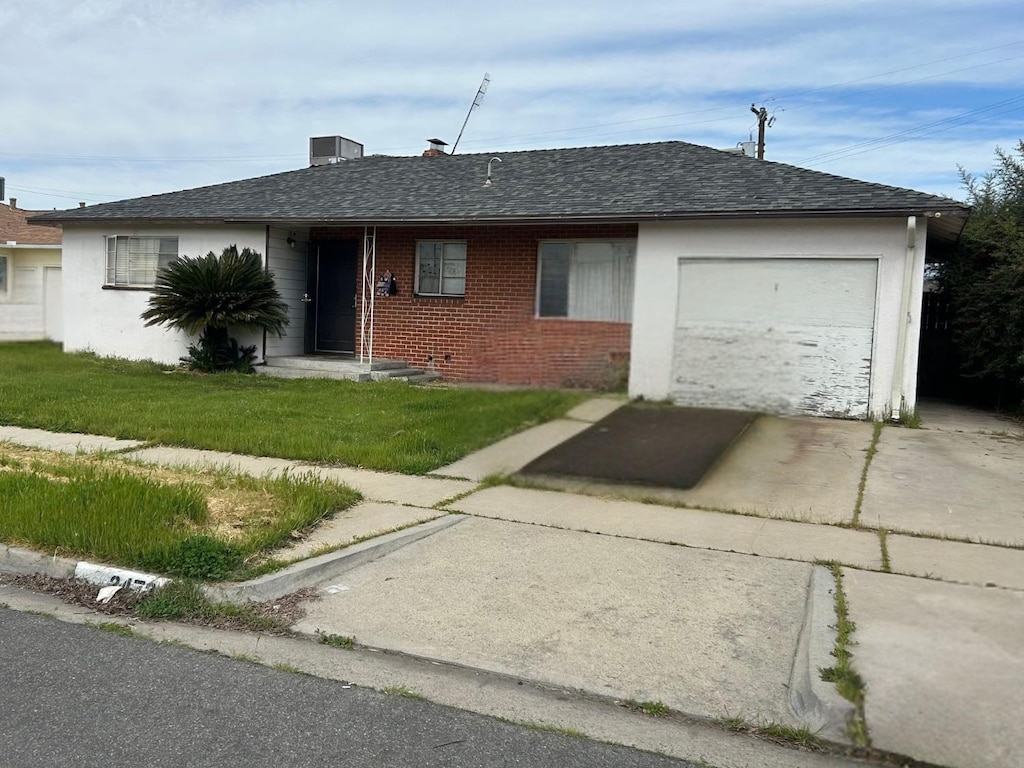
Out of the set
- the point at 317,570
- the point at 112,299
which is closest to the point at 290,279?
the point at 112,299

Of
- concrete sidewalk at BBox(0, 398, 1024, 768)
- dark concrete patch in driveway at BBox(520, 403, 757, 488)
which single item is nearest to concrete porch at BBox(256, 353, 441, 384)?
dark concrete patch in driveway at BBox(520, 403, 757, 488)

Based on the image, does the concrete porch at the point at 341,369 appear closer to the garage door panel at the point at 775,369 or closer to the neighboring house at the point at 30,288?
the garage door panel at the point at 775,369

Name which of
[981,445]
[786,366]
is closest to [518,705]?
[981,445]

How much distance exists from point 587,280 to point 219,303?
20.8 feet

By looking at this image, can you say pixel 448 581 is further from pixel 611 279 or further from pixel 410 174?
pixel 410 174

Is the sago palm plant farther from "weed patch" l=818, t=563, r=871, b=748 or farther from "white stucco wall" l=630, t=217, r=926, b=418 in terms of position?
"weed patch" l=818, t=563, r=871, b=748

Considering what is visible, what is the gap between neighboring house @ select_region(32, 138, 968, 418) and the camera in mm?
11359

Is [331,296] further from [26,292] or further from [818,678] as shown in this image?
[818,678]

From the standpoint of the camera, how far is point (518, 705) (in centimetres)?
384

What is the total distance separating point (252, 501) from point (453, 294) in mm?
8650

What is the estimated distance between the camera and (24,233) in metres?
22.0

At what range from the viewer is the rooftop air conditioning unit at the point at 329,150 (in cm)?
2062

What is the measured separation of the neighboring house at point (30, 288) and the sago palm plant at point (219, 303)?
295 inches

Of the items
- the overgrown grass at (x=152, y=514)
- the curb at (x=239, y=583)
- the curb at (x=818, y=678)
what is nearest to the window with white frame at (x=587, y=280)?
the overgrown grass at (x=152, y=514)
